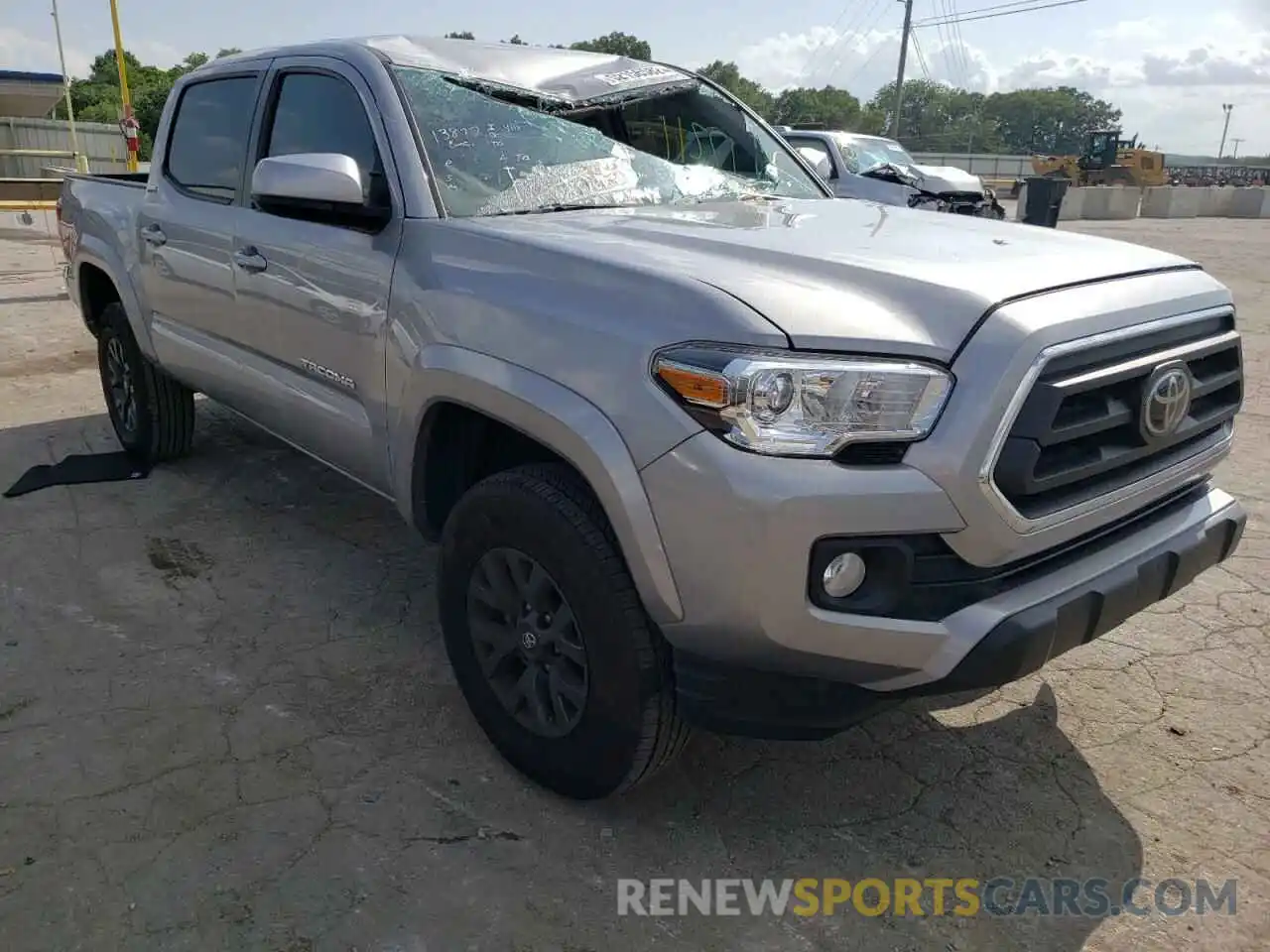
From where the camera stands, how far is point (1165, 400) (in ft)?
7.37

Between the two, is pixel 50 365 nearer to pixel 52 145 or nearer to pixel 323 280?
pixel 323 280

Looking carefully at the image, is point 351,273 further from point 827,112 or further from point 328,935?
point 827,112

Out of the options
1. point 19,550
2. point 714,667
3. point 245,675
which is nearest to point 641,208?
point 714,667

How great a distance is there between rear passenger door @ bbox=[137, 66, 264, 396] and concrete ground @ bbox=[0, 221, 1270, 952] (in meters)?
0.91

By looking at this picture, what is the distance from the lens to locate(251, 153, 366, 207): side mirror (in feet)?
8.71

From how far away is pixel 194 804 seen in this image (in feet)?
8.28

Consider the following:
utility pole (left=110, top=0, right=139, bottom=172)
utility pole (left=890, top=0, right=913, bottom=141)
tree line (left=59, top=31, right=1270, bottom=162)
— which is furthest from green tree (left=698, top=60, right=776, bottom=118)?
utility pole (left=110, top=0, right=139, bottom=172)

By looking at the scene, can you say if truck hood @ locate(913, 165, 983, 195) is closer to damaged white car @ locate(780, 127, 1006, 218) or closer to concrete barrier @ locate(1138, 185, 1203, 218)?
damaged white car @ locate(780, 127, 1006, 218)

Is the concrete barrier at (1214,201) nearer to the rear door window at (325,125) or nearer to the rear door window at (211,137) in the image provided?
the rear door window at (211,137)

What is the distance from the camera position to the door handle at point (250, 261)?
3436 millimetres

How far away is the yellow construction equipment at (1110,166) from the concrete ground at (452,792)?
1444 inches

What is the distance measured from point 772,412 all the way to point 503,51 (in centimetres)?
215

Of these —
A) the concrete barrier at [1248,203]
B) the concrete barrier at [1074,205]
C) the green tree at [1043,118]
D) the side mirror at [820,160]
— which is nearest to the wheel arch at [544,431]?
the side mirror at [820,160]

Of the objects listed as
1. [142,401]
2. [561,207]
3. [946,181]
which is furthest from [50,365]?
[946,181]
